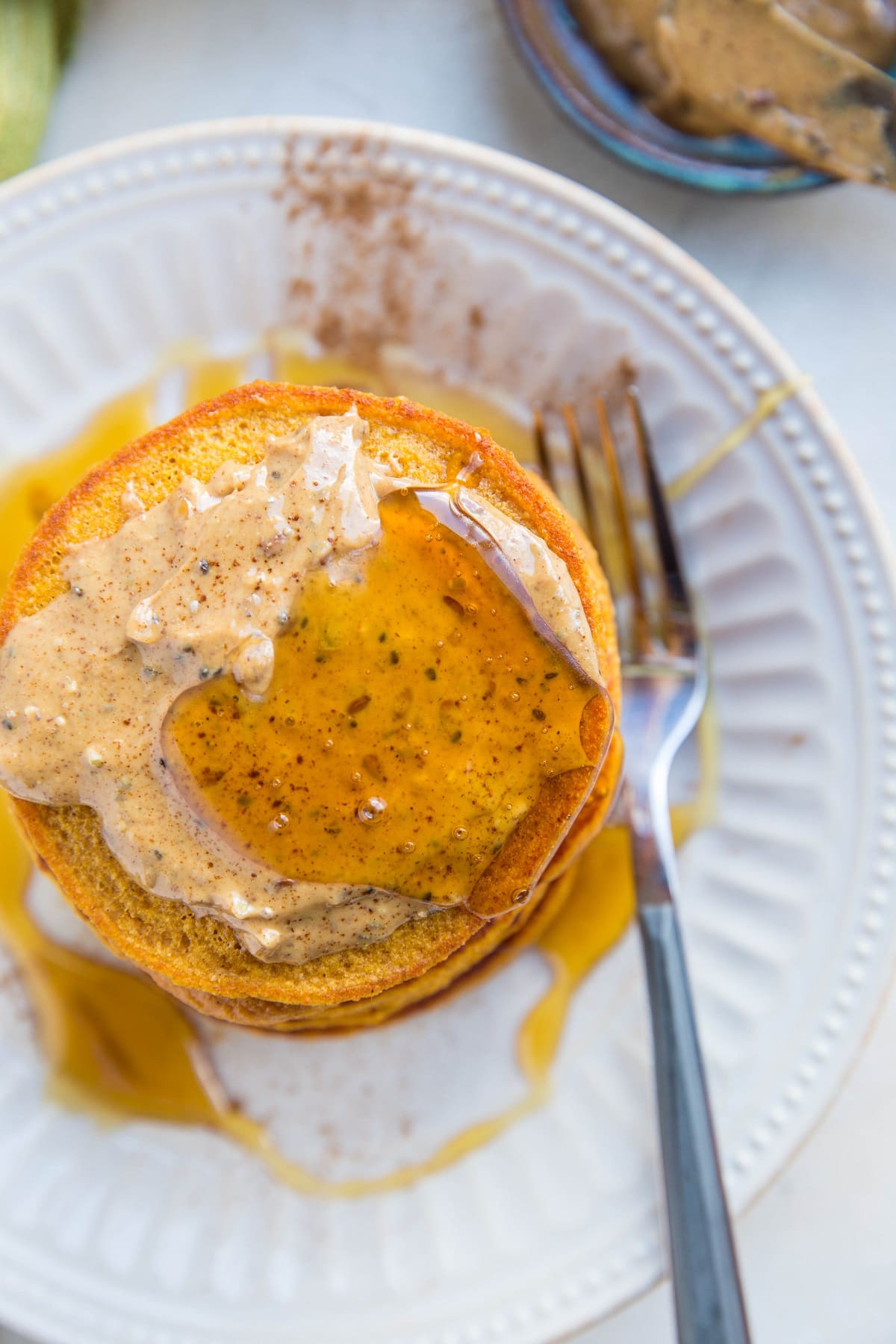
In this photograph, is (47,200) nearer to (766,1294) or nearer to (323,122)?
(323,122)

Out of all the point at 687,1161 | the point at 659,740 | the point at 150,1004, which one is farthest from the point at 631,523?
the point at 150,1004

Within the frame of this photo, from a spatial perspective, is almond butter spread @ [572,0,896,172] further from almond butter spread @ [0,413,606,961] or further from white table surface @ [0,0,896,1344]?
almond butter spread @ [0,413,606,961]

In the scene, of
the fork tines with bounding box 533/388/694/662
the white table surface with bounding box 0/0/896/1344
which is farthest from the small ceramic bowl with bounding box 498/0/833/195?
the fork tines with bounding box 533/388/694/662

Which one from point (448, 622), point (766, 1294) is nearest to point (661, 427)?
point (448, 622)

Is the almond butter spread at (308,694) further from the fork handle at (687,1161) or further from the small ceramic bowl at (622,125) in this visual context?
the small ceramic bowl at (622,125)

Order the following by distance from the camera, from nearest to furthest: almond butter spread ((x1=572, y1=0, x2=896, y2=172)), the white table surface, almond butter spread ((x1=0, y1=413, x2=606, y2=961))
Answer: almond butter spread ((x1=0, y1=413, x2=606, y2=961)) → almond butter spread ((x1=572, y1=0, x2=896, y2=172)) → the white table surface

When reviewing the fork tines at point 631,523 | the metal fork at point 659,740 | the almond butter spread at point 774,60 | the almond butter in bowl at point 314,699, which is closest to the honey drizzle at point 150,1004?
the metal fork at point 659,740

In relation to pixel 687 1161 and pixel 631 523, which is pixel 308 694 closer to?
pixel 631 523
